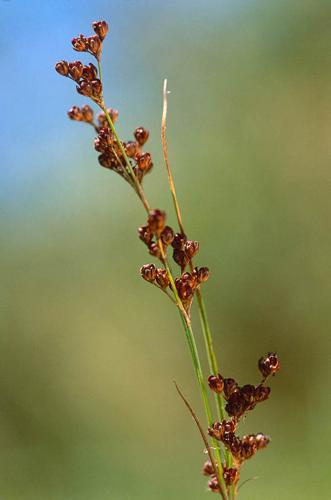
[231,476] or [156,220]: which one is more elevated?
[156,220]

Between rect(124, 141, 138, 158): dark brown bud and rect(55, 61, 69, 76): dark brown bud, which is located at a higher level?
rect(55, 61, 69, 76): dark brown bud

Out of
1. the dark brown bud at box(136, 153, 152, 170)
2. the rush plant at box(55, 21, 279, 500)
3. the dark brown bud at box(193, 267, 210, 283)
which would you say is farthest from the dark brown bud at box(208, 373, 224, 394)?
the dark brown bud at box(136, 153, 152, 170)

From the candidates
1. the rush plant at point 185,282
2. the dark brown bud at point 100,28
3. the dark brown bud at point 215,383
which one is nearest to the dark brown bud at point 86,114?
the rush plant at point 185,282

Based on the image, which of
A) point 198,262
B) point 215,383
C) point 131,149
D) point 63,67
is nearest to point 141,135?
point 131,149

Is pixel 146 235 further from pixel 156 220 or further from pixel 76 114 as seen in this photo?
pixel 76 114

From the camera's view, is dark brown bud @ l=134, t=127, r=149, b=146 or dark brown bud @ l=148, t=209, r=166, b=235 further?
dark brown bud @ l=134, t=127, r=149, b=146

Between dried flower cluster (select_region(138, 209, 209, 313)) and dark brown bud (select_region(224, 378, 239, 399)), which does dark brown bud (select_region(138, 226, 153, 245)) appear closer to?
dried flower cluster (select_region(138, 209, 209, 313))

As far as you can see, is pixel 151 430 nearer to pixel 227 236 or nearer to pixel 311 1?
pixel 227 236

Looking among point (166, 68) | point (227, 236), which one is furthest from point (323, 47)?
point (227, 236)
